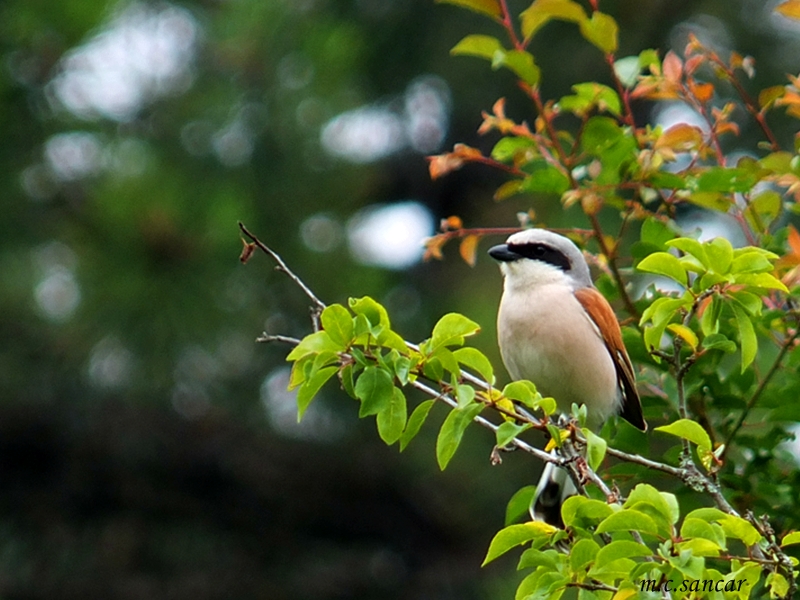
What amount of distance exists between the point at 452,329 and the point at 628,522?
0.37 metres

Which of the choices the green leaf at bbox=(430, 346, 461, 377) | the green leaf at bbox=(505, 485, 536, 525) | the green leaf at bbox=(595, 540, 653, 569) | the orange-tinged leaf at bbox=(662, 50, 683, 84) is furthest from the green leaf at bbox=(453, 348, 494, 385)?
the orange-tinged leaf at bbox=(662, 50, 683, 84)

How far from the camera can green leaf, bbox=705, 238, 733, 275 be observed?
154 cm

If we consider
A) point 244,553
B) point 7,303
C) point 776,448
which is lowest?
point 244,553

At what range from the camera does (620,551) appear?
131 centimetres

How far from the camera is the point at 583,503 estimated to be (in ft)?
4.56

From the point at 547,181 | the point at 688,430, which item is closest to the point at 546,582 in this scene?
the point at 688,430

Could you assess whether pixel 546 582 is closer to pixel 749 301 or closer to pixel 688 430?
pixel 688 430

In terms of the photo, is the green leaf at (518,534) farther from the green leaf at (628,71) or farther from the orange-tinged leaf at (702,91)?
the orange-tinged leaf at (702,91)

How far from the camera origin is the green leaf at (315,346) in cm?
148

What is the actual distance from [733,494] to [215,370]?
4.50 m

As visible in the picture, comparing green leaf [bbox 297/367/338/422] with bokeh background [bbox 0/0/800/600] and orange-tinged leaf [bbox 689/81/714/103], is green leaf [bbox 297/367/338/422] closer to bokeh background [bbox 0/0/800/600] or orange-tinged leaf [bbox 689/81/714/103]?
orange-tinged leaf [bbox 689/81/714/103]

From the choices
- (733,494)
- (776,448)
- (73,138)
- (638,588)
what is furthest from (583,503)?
(73,138)

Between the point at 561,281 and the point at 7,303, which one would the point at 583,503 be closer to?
the point at 561,281

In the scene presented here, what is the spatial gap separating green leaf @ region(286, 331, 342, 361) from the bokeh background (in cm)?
350
